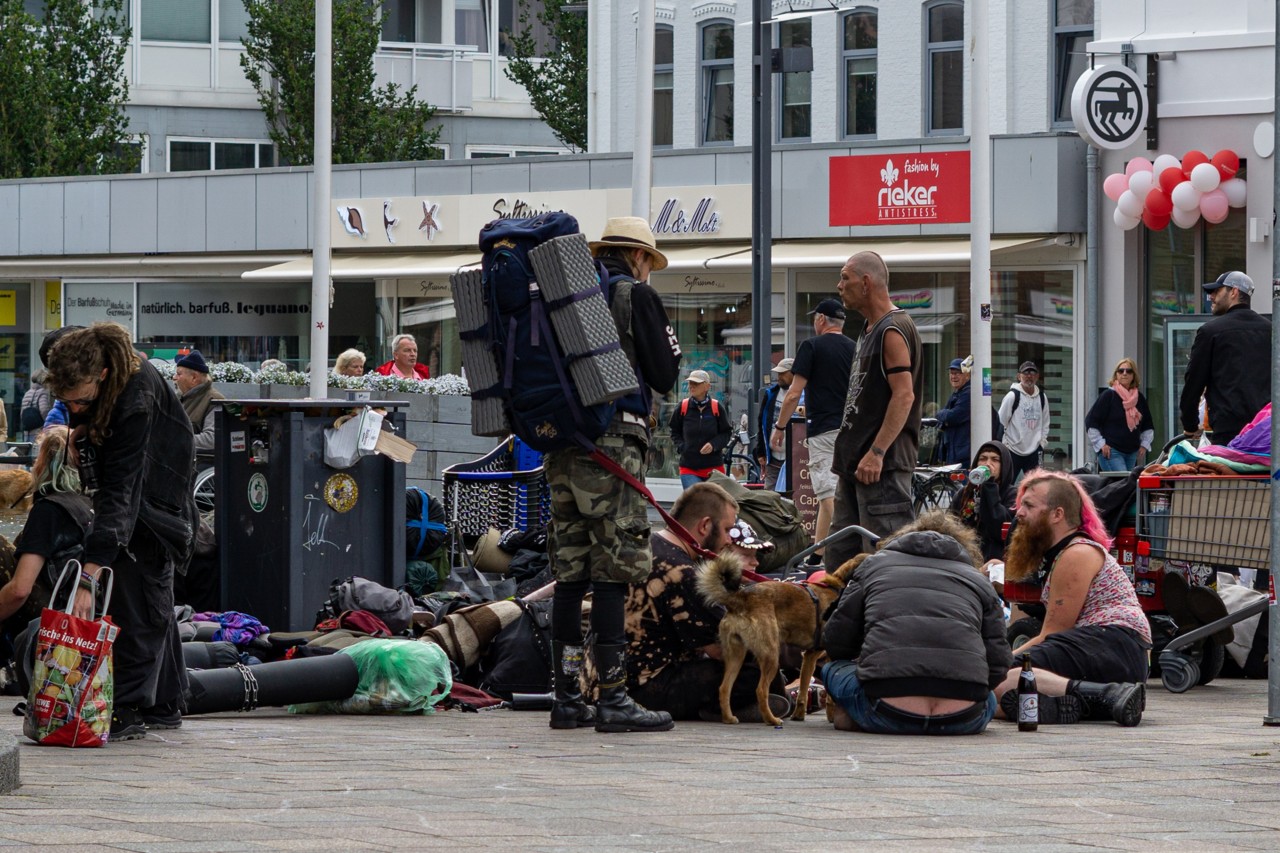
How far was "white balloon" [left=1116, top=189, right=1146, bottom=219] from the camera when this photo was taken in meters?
23.6

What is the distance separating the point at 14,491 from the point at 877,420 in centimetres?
456

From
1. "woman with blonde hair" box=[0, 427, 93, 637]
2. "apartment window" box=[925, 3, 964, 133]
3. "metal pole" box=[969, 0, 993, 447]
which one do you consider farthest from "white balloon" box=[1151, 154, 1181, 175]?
"woman with blonde hair" box=[0, 427, 93, 637]

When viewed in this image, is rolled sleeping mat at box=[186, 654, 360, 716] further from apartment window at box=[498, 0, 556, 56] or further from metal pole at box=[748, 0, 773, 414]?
apartment window at box=[498, 0, 556, 56]

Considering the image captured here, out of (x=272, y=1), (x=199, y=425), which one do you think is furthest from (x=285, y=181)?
(x=199, y=425)

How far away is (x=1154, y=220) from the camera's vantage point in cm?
2377

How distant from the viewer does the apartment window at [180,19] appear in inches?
1623

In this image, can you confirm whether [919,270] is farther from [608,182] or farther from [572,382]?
[572,382]

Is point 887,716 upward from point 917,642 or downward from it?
downward

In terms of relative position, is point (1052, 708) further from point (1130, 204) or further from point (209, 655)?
point (1130, 204)

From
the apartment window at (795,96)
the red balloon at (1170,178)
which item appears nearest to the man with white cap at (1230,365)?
the red balloon at (1170,178)

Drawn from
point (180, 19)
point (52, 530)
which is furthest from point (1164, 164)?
point (180, 19)

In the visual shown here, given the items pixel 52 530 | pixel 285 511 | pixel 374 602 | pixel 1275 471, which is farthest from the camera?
pixel 285 511

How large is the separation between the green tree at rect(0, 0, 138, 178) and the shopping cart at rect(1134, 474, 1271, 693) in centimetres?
3128

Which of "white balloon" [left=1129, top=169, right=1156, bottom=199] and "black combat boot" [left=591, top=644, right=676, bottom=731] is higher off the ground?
"white balloon" [left=1129, top=169, right=1156, bottom=199]
